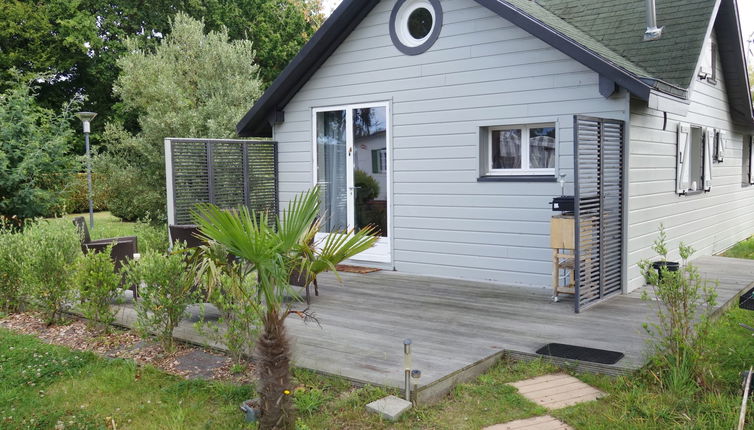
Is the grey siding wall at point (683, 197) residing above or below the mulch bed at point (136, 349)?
above

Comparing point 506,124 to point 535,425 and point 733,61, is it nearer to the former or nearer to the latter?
point 535,425

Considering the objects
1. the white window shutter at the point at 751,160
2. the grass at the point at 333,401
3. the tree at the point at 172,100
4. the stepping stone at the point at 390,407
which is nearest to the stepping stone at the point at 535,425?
the grass at the point at 333,401

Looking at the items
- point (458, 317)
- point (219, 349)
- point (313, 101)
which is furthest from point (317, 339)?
point (313, 101)

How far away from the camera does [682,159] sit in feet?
26.6

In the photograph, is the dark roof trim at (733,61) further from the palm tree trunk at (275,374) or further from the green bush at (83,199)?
the green bush at (83,199)

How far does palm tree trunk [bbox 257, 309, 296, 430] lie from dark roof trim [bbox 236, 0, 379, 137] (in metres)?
5.75

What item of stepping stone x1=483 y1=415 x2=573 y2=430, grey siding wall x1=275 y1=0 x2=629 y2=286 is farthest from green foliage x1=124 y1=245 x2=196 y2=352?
grey siding wall x1=275 y1=0 x2=629 y2=286

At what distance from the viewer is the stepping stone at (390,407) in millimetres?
3525

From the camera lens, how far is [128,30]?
75.2 feet

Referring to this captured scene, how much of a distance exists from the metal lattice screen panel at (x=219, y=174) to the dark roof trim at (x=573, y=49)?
4.01 metres

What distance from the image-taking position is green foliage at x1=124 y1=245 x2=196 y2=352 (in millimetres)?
4785

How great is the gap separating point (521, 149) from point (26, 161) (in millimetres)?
7748

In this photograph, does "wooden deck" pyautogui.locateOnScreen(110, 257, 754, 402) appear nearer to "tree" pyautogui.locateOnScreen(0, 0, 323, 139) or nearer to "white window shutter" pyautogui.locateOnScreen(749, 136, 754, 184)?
"white window shutter" pyautogui.locateOnScreen(749, 136, 754, 184)

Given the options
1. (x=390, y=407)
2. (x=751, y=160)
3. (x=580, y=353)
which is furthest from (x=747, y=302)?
(x=751, y=160)
